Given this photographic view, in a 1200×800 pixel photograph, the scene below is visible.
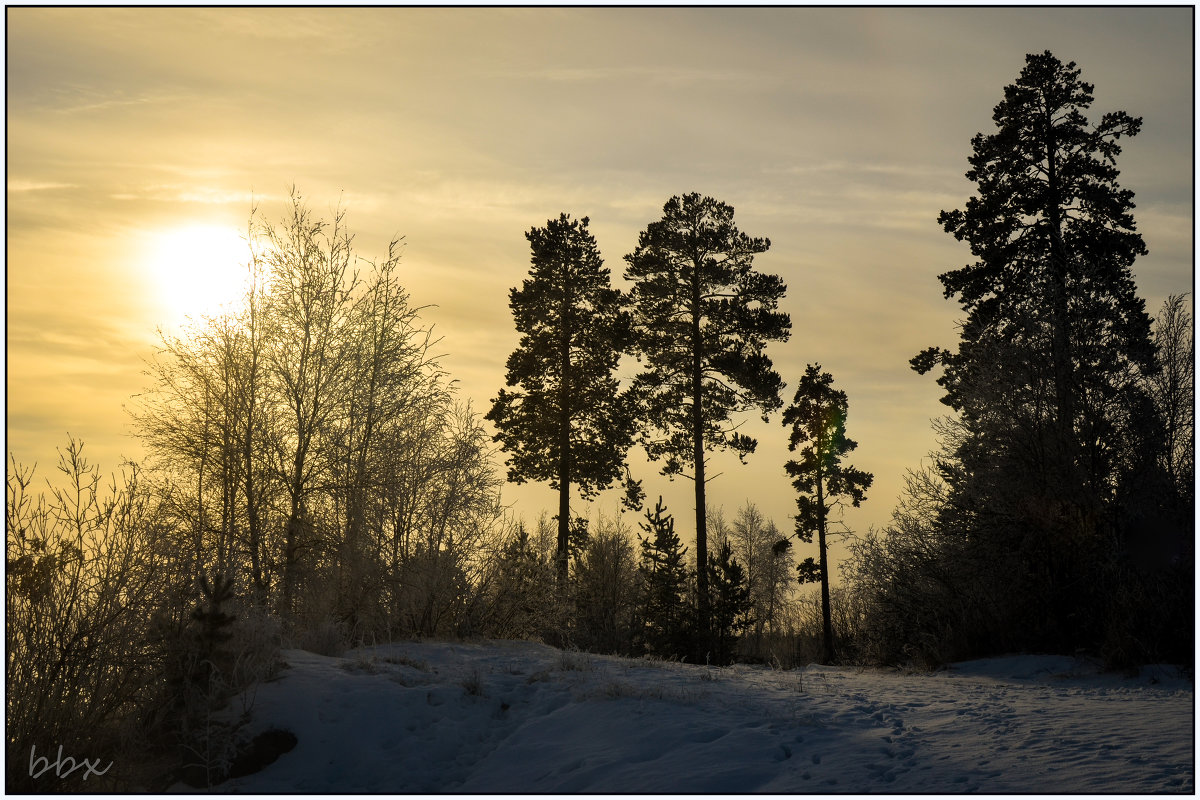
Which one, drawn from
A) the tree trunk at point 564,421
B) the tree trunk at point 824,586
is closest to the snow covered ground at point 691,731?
the tree trunk at point 564,421

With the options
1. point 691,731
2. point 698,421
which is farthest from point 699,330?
point 691,731

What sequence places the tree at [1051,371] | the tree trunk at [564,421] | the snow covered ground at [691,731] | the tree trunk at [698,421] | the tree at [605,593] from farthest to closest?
1. the tree trunk at [564,421]
2. the tree trunk at [698,421]
3. the tree at [605,593]
4. the tree at [1051,371]
5. the snow covered ground at [691,731]

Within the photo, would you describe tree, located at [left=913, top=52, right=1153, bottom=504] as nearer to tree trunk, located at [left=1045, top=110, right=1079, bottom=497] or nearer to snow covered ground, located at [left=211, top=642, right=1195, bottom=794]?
tree trunk, located at [left=1045, top=110, right=1079, bottom=497]

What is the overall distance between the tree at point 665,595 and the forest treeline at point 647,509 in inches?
3.2

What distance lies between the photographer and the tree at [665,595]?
83.0 feet

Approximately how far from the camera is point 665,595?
2641cm

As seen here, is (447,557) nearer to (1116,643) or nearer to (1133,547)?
(1116,643)

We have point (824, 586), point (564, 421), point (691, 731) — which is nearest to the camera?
point (691, 731)

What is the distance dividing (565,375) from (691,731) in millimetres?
22875

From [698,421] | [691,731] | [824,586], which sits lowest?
[824,586]

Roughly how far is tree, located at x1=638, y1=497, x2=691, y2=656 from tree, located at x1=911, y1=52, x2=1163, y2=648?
8561 mm

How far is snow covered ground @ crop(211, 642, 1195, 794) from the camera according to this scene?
7973 millimetres

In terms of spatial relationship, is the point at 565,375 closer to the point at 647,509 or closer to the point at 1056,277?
the point at 647,509

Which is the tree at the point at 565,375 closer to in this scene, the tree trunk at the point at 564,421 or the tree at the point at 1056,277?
the tree trunk at the point at 564,421
